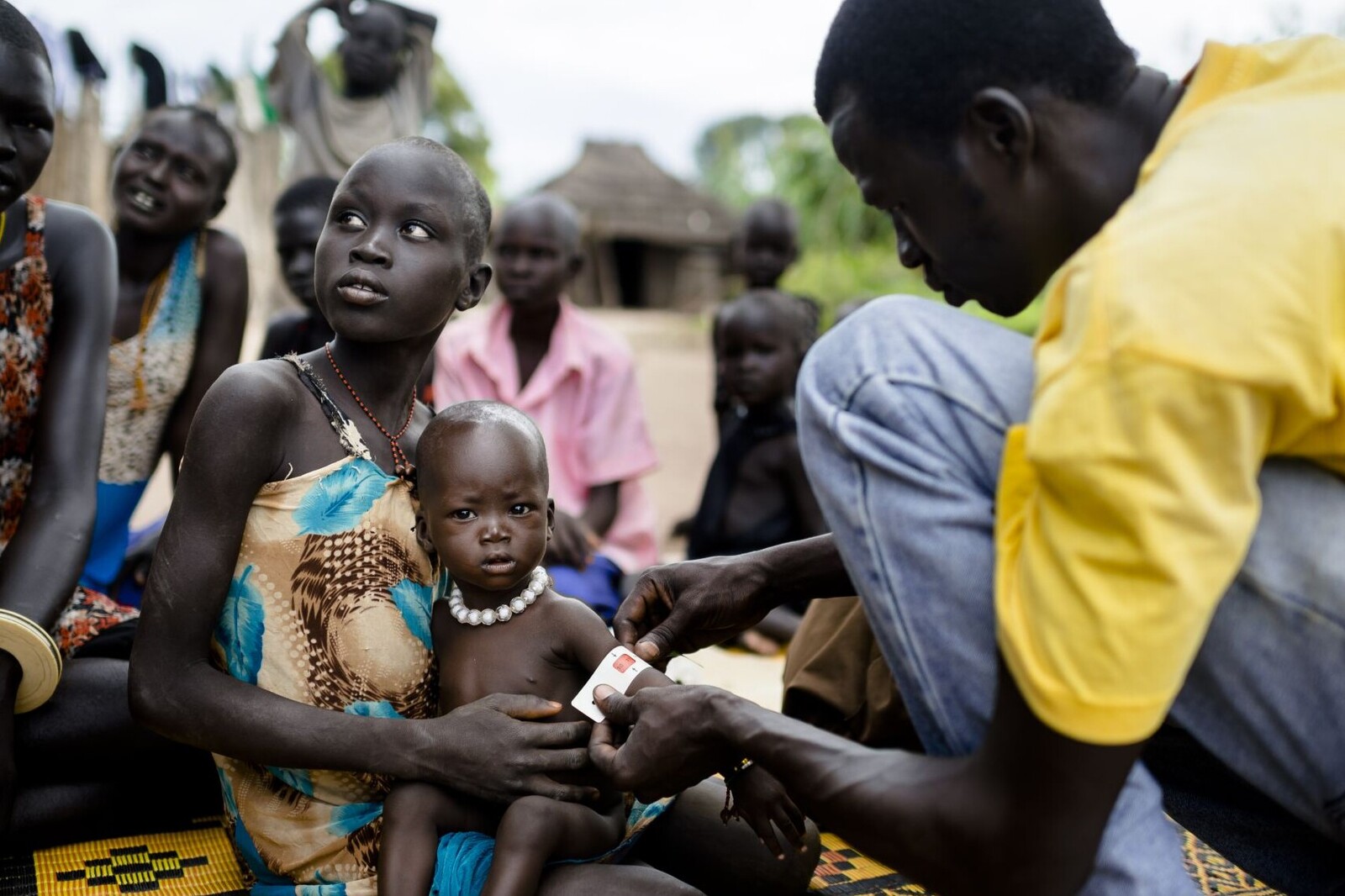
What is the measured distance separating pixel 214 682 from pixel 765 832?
0.90 m

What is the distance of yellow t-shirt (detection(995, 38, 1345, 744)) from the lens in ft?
3.63

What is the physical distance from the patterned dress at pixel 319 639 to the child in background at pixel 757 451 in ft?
8.50

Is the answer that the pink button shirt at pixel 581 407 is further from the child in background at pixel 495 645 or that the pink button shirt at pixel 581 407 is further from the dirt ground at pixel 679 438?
the child in background at pixel 495 645

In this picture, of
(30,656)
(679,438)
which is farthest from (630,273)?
(30,656)

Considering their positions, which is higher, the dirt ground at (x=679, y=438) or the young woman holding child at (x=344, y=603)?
the young woman holding child at (x=344, y=603)

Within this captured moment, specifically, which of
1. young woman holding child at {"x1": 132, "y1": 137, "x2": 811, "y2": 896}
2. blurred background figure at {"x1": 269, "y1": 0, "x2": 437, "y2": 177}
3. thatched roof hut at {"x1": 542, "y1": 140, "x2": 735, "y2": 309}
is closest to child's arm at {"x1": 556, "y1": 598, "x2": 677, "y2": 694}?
young woman holding child at {"x1": 132, "y1": 137, "x2": 811, "y2": 896}

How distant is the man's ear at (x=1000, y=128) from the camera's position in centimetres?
140

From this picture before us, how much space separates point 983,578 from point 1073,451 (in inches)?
11.5

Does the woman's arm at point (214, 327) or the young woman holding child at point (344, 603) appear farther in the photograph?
the woman's arm at point (214, 327)

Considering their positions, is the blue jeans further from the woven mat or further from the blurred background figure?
the blurred background figure

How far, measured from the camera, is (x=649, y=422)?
33.4 feet

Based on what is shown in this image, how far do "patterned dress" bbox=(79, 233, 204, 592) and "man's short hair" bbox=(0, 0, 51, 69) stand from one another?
1.17 meters

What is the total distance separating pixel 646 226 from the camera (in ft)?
72.8

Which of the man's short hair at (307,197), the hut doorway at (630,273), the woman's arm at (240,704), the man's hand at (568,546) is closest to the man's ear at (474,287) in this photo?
the woman's arm at (240,704)
